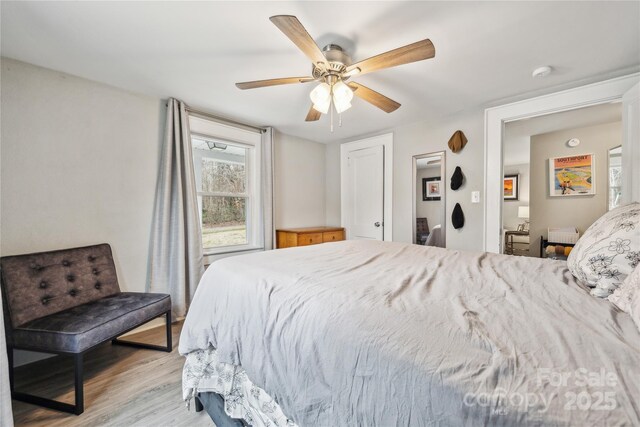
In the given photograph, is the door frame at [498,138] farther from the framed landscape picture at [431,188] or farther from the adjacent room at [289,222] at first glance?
the framed landscape picture at [431,188]

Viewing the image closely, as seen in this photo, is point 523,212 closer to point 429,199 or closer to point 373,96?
point 429,199

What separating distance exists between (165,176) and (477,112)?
3.35m

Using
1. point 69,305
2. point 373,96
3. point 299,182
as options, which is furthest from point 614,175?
point 69,305

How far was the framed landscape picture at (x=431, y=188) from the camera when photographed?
10.1 feet

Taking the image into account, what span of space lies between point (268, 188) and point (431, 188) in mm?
2094

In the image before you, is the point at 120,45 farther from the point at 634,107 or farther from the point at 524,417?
the point at 634,107

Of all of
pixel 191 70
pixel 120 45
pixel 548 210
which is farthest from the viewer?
pixel 548 210

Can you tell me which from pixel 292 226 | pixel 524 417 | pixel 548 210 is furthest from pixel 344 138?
pixel 524 417

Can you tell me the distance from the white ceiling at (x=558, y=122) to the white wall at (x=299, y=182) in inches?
102

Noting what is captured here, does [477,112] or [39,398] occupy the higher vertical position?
[477,112]

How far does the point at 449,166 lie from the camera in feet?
9.70

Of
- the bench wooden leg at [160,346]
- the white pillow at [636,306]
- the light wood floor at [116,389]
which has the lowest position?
the light wood floor at [116,389]

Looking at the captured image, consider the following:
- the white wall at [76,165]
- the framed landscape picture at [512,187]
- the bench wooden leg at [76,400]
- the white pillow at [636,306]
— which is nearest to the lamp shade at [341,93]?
the white pillow at [636,306]

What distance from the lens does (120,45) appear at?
1.71 meters
